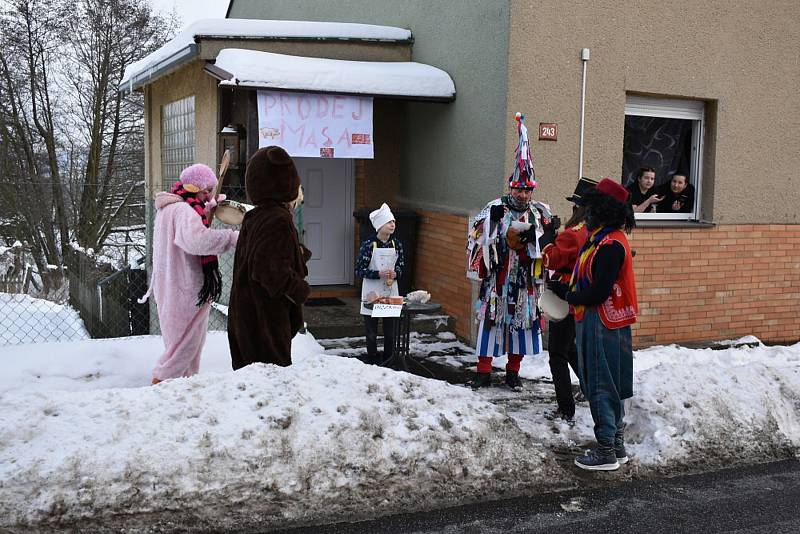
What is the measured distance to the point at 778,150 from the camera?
937 cm

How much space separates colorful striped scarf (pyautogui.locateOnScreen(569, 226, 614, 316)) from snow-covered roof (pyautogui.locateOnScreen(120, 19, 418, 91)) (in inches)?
200

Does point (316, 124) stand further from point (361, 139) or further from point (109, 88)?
point (109, 88)

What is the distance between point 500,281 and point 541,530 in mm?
2875

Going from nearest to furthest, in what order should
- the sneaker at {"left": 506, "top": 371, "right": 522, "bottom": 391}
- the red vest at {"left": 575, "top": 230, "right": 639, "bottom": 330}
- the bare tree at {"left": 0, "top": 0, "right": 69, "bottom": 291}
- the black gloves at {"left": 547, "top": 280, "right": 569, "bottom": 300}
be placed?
the red vest at {"left": 575, "top": 230, "right": 639, "bottom": 330} → the black gloves at {"left": 547, "top": 280, "right": 569, "bottom": 300} → the sneaker at {"left": 506, "top": 371, "right": 522, "bottom": 391} → the bare tree at {"left": 0, "top": 0, "right": 69, "bottom": 291}

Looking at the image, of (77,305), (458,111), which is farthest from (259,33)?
(77,305)

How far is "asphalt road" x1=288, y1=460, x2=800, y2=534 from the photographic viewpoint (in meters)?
4.30

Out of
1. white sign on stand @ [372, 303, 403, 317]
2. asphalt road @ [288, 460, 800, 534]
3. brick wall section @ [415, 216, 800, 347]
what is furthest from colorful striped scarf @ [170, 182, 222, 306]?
brick wall section @ [415, 216, 800, 347]

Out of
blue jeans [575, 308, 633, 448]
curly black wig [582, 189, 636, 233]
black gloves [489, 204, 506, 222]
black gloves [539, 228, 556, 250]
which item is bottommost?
blue jeans [575, 308, 633, 448]

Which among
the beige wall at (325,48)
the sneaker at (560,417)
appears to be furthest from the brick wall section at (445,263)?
the sneaker at (560,417)

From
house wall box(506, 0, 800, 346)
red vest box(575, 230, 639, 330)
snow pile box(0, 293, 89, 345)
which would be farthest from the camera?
snow pile box(0, 293, 89, 345)

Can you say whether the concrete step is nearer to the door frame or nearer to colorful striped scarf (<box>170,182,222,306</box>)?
the door frame

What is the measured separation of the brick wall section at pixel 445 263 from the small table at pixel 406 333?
1.25 metres

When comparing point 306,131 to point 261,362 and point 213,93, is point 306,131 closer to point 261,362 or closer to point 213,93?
point 213,93

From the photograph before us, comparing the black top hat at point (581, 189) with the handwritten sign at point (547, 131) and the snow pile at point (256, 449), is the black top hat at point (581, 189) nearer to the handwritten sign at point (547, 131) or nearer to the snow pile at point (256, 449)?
the snow pile at point (256, 449)
